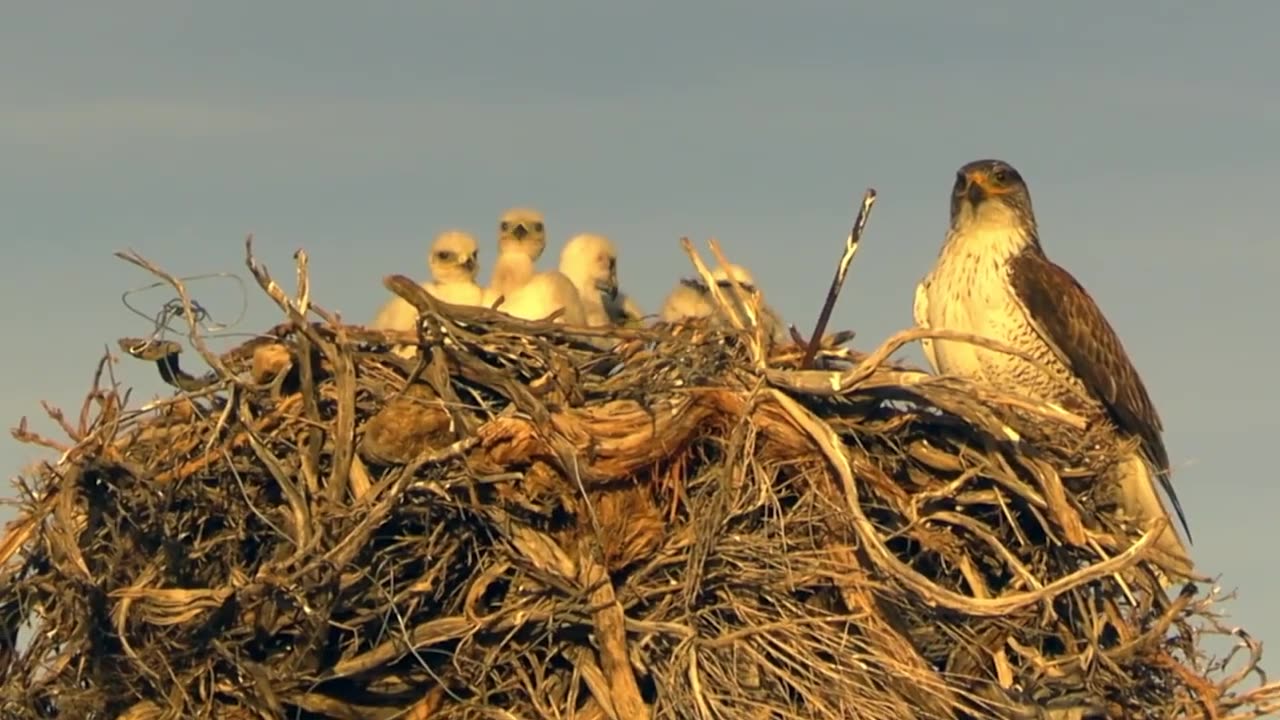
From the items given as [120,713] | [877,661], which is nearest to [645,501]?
[877,661]

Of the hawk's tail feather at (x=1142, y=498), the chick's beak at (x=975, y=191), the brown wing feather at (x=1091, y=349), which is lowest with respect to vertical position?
the hawk's tail feather at (x=1142, y=498)

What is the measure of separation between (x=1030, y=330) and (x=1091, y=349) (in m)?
0.24

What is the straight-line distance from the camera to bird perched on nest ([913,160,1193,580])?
9281 millimetres

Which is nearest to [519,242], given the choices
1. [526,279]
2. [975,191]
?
[526,279]

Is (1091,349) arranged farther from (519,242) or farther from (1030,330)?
(519,242)

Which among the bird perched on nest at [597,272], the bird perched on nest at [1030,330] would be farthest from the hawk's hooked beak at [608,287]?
the bird perched on nest at [1030,330]

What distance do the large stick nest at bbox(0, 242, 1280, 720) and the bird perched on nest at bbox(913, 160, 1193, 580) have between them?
4.19ft

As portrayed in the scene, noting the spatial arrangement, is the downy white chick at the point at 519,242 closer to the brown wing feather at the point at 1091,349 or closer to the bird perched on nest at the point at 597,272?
the bird perched on nest at the point at 597,272

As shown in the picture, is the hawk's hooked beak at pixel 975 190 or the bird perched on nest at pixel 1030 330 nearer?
the bird perched on nest at pixel 1030 330

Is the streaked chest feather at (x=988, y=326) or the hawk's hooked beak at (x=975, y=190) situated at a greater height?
the hawk's hooked beak at (x=975, y=190)

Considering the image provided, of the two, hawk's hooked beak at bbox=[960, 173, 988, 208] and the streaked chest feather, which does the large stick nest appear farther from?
hawk's hooked beak at bbox=[960, 173, 988, 208]

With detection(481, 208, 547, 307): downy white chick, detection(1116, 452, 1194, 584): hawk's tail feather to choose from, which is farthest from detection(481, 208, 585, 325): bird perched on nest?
detection(1116, 452, 1194, 584): hawk's tail feather

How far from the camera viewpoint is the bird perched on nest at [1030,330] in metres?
9.28

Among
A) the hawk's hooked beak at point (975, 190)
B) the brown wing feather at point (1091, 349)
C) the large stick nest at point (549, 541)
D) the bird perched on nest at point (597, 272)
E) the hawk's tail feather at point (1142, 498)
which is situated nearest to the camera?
the large stick nest at point (549, 541)
